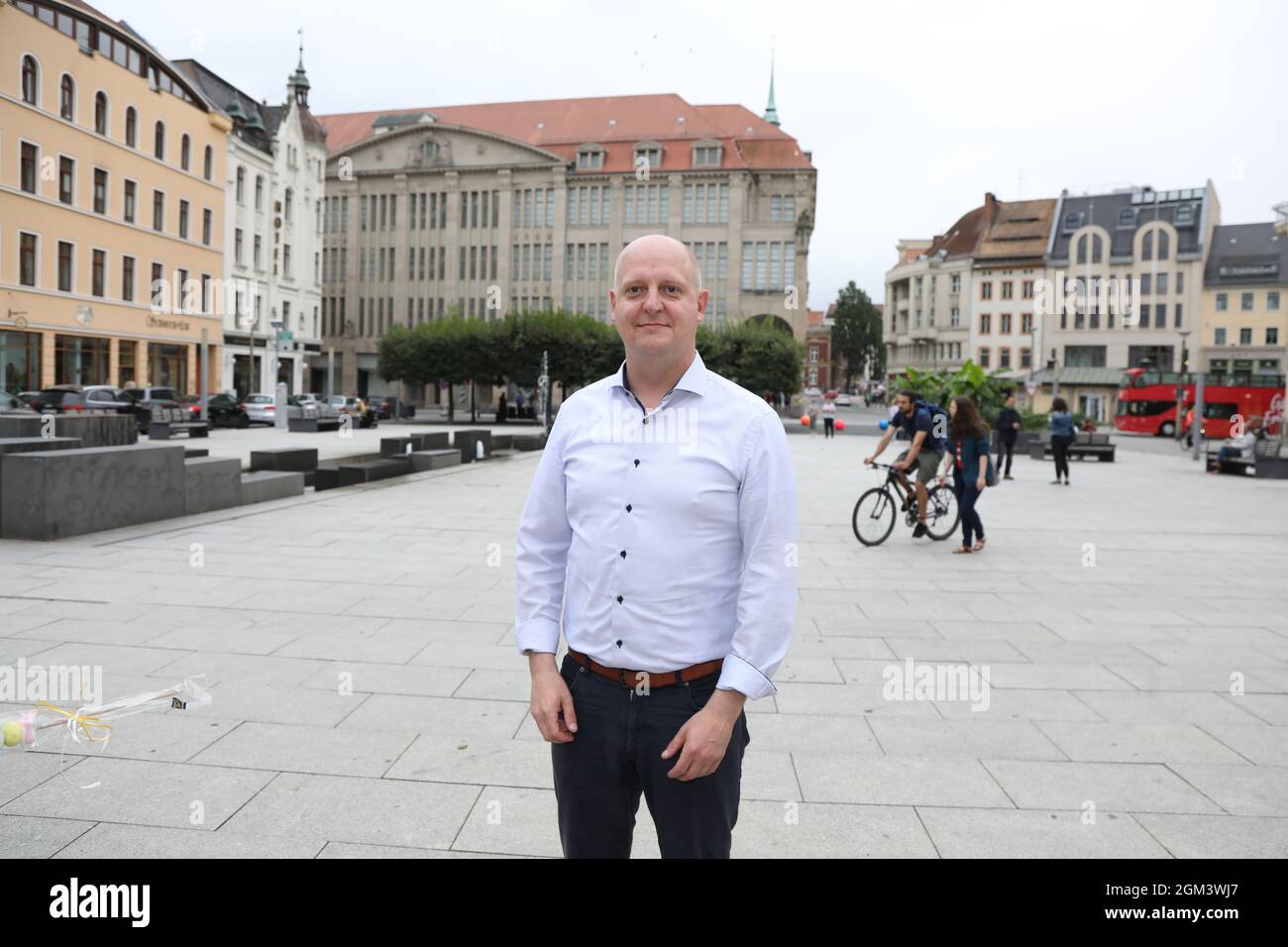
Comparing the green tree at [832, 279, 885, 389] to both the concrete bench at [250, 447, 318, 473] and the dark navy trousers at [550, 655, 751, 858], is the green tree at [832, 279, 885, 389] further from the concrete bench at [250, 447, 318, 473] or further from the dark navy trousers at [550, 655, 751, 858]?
the dark navy trousers at [550, 655, 751, 858]

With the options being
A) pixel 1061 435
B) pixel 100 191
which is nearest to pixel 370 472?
pixel 1061 435

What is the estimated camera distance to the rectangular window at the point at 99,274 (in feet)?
138

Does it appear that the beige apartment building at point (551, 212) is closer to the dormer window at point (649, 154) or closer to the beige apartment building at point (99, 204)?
the dormer window at point (649, 154)

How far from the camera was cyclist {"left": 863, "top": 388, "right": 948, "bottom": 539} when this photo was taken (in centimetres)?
1223

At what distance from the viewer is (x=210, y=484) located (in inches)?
527

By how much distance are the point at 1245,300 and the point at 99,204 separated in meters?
77.9

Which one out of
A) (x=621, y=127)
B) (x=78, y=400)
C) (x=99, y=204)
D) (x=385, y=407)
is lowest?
(x=78, y=400)

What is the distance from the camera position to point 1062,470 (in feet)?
76.2

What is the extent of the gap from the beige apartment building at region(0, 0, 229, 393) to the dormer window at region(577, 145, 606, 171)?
31158mm

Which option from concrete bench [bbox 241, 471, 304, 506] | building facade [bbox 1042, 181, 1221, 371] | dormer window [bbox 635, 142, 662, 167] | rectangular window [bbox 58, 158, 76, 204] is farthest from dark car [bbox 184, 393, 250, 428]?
building facade [bbox 1042, 181, 1221, 371]

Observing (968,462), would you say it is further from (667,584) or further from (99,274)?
(99,274)

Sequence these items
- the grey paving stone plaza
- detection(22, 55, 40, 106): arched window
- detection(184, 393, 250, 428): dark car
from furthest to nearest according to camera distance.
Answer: detection(184, 393, 250, 428): dark car, detection(22, 55, 40, 106): arched window, the grey paving stone plaza

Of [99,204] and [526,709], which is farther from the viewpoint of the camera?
[99,204]
